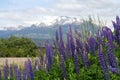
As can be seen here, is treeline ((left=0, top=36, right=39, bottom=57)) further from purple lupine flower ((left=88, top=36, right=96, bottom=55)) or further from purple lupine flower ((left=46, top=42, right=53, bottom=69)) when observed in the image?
purple lupine flower ((left=88, top=36, right=96, bottom=55))

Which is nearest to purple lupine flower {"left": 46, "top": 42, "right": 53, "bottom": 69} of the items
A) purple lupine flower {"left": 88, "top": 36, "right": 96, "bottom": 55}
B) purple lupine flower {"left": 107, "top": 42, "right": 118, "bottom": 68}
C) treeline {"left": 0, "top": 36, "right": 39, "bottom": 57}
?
purple lupine flower {"left": 88, "top": 36, "right": 96, "bottom": 55}

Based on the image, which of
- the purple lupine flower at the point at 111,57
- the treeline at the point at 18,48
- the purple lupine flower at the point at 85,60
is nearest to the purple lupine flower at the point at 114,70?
the purple lupine flower at the point at 111,57

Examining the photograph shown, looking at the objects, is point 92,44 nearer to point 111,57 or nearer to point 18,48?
point 111,57

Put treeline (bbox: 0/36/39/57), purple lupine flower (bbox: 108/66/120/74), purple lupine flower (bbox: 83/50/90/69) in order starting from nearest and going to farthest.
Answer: purple lupine flower (bbox: 108/66/120/74)
purple lupine flower (bbox: 83/50/90/69)
treeline (bbox: 0/36/39/57)

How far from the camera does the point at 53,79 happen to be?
6.16 m

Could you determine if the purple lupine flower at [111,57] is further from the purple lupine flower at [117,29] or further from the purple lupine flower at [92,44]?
the purple lupine flower at [117,29]

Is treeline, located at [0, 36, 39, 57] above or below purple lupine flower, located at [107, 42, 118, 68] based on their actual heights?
below

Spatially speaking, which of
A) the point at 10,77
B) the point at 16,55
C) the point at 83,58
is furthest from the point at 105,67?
the point at 16,55

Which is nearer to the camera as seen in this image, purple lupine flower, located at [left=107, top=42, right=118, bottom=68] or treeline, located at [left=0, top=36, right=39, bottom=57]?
purple lupine flower, located at [left=107, top=42, right=118, bottom=68]

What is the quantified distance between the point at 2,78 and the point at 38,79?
43.7 inches

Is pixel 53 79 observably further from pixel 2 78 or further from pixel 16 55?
pixel 16 55

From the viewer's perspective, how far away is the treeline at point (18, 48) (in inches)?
1260

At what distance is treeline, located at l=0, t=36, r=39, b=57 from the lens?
3200 centimetres

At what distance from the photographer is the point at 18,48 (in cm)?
3653
